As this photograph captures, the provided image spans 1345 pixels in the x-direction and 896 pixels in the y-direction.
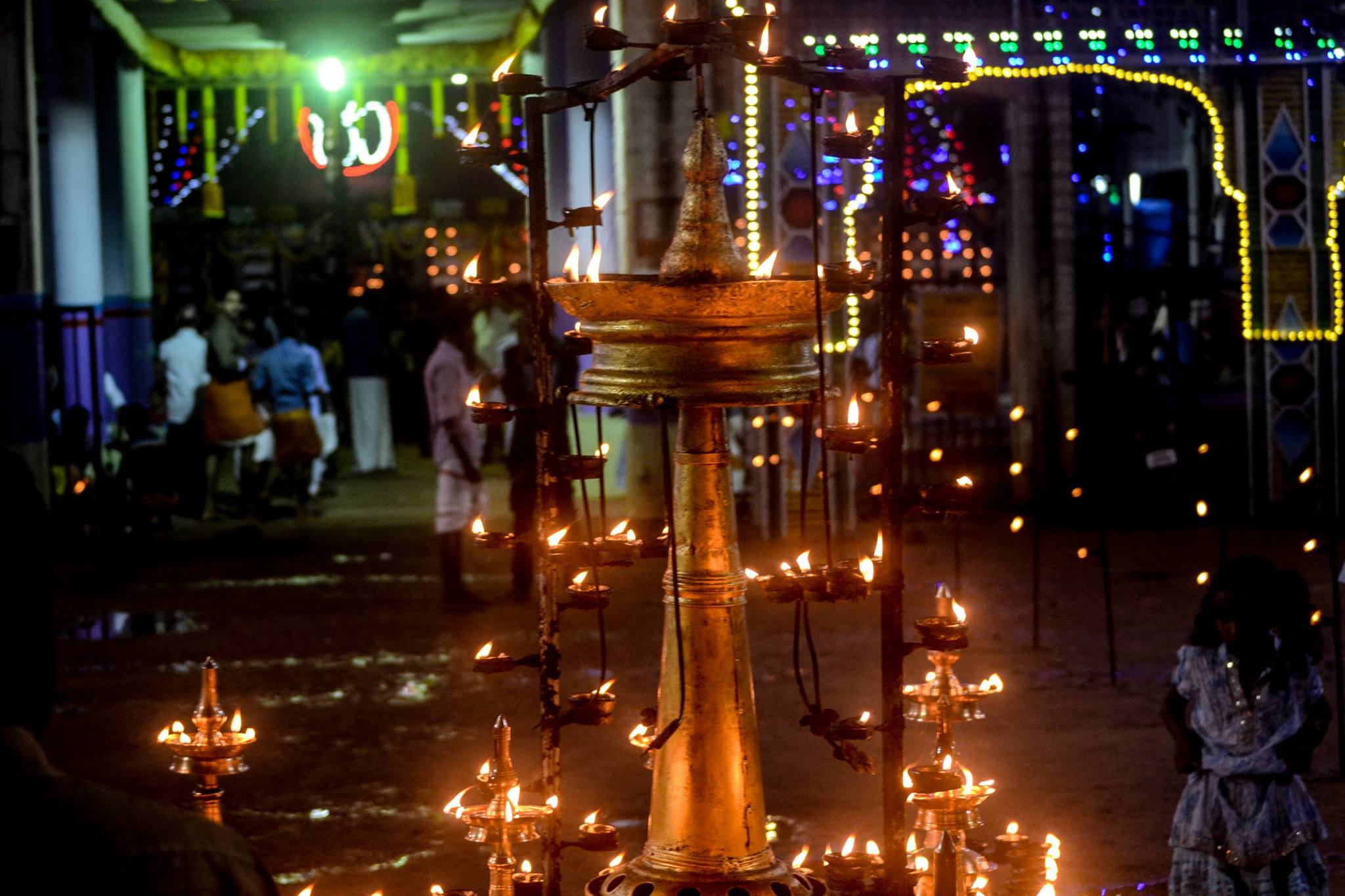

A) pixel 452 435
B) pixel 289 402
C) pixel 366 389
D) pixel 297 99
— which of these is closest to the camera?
pixel 452 435

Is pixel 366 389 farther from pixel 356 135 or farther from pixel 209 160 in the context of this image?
pixel 209 160

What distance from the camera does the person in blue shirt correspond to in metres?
17.0

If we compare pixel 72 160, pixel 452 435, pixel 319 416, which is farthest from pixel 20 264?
pixel 72 160

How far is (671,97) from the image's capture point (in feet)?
48.5

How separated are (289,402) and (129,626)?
593 centimetres

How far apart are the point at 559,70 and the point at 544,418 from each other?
15074 mm

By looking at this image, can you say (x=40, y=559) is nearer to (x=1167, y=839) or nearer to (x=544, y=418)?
(x=544, y=418)

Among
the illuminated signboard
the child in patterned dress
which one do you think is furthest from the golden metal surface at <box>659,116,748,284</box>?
the illuminated signboard

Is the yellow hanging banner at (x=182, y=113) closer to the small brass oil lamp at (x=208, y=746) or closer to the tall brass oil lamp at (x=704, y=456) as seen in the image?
the small brass oil lamp at (x=208, y=746)

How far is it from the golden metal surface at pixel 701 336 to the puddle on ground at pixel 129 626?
781cm

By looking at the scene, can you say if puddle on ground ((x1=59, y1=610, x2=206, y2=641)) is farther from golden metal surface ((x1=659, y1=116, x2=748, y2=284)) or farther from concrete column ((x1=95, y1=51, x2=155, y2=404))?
concrete column ((x1=95, y1=51, x2=155, y2=404))

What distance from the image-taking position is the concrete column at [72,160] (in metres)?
21.1

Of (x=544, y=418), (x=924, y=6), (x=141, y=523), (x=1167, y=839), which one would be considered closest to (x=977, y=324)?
(x=924, y=6)

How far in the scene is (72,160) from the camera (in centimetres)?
2142
